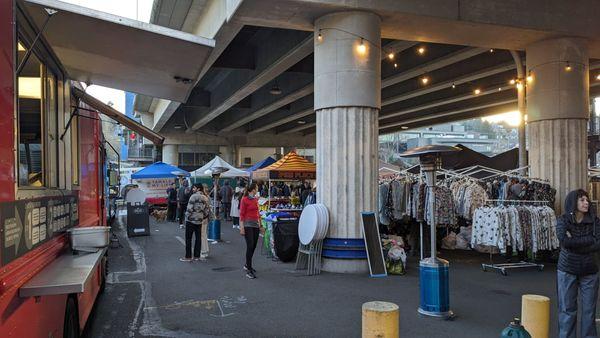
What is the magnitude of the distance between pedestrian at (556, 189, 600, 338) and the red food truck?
164 inches

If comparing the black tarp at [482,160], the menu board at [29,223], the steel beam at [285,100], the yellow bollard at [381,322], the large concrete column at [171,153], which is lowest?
the yellow bollard at [381,322]

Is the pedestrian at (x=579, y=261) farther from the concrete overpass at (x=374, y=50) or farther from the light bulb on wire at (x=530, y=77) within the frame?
the light bulb on wire at (x=530, y=77)

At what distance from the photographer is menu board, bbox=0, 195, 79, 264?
2.61 m

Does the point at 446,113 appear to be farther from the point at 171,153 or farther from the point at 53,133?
the point at 53,133

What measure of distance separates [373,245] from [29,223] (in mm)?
7622

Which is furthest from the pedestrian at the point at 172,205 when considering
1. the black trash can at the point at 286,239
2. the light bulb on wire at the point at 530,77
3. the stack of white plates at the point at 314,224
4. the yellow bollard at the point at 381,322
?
the yellow bollard at the point at 381,322

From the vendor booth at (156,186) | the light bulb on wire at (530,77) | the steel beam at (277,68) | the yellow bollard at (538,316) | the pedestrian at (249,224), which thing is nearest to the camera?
the yellow bollard at (538,316)

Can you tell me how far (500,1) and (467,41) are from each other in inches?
50.2

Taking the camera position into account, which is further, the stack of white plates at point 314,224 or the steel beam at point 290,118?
the steel beam at point 290,118

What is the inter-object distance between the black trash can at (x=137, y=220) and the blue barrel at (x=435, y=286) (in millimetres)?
11708

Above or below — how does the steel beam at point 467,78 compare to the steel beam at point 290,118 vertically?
above

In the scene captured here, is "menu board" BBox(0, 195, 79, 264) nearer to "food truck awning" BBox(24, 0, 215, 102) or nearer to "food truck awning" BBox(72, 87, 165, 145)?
"food truck awning" BBox(24, 0, 215, 102)

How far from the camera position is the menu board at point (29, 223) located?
2.61 m

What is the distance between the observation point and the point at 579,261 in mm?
5328
